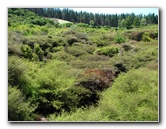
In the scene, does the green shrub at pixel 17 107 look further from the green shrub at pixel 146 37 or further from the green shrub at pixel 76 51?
the green shrub at pixel 146 37

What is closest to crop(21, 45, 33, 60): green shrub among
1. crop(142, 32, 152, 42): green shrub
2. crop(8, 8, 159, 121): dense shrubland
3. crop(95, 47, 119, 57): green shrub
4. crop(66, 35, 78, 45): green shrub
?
crop(8, 8, 159, 121): dense shrubland

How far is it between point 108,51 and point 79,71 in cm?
62

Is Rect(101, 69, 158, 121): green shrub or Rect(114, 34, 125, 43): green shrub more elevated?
Rect(114, 34, 125, 43): green shrub

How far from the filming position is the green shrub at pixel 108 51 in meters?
5.43

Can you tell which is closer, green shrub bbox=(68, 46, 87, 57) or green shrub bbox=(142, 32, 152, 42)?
green shrub bbox=(142, 32, 152, 42)

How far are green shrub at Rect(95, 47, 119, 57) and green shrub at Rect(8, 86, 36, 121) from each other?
1.48 metres

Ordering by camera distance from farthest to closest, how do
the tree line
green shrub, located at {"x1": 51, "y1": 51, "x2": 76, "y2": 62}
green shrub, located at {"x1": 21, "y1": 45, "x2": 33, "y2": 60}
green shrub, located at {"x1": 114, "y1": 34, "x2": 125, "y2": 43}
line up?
1. green shrub, located at {"x1": 114, "y1": 34, "x2": 125, "y2": 43}
2. green shrub, located at {"x1": 51, "y1": 51, "x2": 76, "y2": 62}
3. green shrub, located at {"x1": 21, "y1": 45, "x2": 33, "y2": 60}
4. the tree line

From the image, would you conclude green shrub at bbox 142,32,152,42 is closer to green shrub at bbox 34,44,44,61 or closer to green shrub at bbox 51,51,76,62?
green shrub at bbox 51,51,76,62

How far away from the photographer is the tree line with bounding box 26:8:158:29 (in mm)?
5117

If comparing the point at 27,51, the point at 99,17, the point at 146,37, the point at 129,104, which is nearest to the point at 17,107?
the point at 27,51

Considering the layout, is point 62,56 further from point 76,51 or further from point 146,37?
point 146,37

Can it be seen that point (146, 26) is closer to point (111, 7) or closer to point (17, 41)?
point (111, 7)

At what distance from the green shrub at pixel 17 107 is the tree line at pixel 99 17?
52.4 inches

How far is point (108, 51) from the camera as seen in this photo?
5.44m
